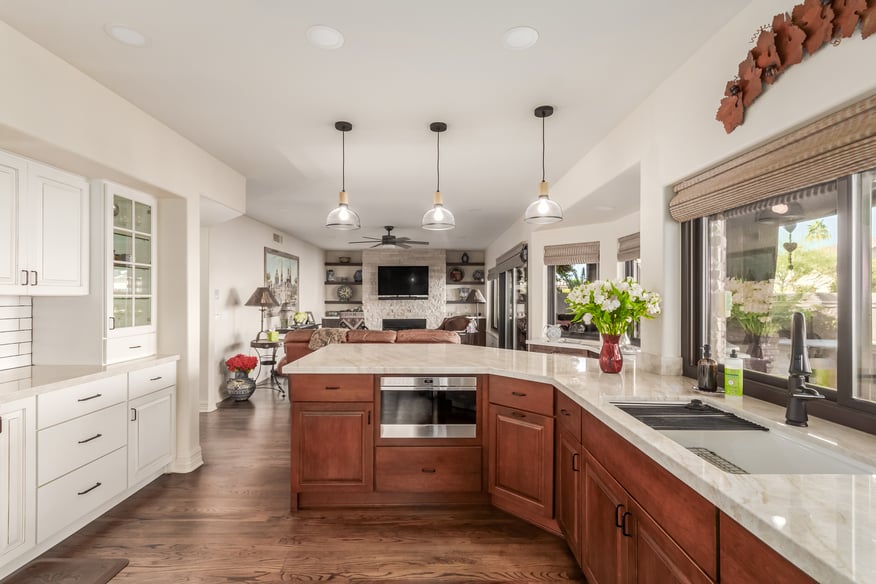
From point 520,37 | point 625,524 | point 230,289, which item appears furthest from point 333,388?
point 230,289

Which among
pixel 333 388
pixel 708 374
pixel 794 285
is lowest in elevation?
pixel 333 388

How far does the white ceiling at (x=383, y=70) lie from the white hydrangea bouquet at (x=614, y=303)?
1152 millimetres

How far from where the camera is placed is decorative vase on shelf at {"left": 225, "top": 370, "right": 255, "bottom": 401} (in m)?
5.38

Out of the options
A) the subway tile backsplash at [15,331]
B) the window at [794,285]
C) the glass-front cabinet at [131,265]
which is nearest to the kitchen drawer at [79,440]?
the glass-front cabinet at [131,265]

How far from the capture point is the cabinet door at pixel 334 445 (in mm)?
2660

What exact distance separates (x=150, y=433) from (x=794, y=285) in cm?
382

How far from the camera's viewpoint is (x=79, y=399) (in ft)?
7.98

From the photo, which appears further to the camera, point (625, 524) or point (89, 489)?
point (89, 489)

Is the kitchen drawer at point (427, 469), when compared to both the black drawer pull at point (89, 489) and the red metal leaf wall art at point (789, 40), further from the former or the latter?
the red metal leaf wall art at point (789, 40)

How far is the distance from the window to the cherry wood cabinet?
843 mm

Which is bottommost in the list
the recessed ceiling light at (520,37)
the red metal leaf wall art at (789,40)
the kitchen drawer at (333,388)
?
the kitchen drawer at (333,388)

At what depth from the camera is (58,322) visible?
2793mm

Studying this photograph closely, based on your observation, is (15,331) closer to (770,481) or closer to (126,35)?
(126,35)

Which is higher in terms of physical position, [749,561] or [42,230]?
[42,230]
